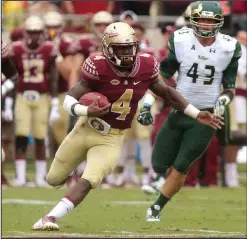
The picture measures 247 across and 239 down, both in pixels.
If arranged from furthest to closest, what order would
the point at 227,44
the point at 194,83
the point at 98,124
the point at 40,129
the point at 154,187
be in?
the point at 40,129 < the point at 154,187 < the point at 194,83 < the point at 227,44 < the point at 98,124

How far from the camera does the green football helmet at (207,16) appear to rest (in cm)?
927

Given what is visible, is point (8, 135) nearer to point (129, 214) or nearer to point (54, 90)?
point (54, 90)

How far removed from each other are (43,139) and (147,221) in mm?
3971

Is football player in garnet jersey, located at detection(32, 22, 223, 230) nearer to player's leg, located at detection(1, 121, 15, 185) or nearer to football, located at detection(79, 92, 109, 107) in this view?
football, located at detection(79, 92, 109, 107)

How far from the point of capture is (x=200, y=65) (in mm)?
9469

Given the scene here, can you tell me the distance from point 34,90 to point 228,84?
3.92 m

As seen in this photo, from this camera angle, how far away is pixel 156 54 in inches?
526

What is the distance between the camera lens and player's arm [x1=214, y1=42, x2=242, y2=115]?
933cm

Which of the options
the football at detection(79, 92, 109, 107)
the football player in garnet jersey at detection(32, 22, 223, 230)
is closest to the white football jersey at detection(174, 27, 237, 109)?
the football player in garnet jersey at detection(32, 22, 223, 230)

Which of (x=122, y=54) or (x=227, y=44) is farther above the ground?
(x=122, y=54)

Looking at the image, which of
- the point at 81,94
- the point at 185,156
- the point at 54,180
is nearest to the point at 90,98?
the point at 81,94

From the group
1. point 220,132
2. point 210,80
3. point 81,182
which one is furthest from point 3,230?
point 220,132

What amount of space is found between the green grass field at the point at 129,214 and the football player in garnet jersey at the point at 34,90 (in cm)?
62

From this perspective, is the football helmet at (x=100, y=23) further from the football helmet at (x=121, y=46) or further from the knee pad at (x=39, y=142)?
the football helmet at (x=121, y=46)
